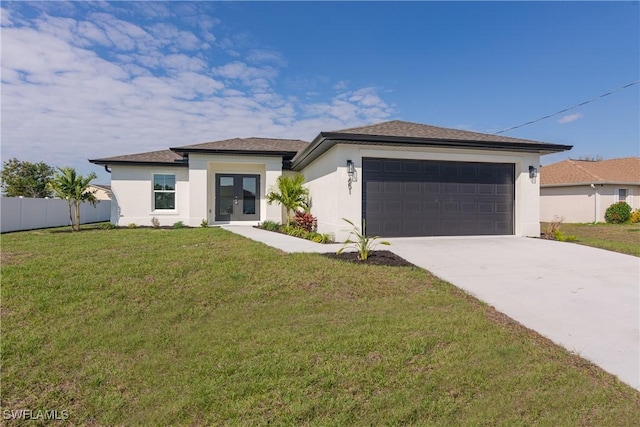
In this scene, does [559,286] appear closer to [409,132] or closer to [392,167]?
[392,167]

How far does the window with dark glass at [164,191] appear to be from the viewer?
14.3 meters

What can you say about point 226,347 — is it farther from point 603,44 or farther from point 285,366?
point 603,44

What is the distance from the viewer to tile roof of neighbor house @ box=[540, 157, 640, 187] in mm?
19984

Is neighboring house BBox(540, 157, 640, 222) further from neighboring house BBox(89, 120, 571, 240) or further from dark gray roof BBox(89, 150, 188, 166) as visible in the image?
dark gray roof BBox(89, 150, 188, 166)

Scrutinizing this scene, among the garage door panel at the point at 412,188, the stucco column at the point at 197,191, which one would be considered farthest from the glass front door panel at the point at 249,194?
the garage door panel at the point at 412,188

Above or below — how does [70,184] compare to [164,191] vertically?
above

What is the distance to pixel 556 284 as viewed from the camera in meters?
5.45

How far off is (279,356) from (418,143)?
8135 millimetres

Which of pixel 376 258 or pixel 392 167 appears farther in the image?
pixel 392 167

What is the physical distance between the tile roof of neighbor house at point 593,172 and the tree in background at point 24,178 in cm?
4213

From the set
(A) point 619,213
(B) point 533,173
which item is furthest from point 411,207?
(A) point 619,213

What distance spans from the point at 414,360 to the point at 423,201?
7.65 metres

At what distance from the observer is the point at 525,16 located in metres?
10.6

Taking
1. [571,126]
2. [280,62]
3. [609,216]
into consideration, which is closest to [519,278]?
[280,62]
